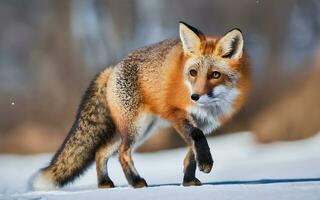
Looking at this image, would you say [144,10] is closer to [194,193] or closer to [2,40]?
[2,40]

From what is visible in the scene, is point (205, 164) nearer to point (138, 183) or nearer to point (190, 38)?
point (138, 183)

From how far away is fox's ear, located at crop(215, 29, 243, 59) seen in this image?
10.9 ft

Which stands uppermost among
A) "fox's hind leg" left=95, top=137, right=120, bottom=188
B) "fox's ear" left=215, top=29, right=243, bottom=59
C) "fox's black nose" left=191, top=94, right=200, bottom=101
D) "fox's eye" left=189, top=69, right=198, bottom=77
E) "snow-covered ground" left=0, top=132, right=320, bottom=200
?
"fox's ear" left=215, top=29, right=243, bottom=59

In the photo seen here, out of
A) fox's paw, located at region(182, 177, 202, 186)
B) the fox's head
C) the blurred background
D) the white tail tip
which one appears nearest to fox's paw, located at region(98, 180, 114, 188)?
the white tail tip

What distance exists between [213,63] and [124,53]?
116cm

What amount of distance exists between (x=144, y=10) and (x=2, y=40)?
1163mm

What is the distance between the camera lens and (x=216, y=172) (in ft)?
13.0

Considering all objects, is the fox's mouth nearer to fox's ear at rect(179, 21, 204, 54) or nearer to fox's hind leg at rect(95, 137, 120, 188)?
fox's ear at rect(179, 21, 204, 54)

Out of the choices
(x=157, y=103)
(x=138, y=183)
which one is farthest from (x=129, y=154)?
(x=157, y=103)

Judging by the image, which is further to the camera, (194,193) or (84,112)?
(84,112)

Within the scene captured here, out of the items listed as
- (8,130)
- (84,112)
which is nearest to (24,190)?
(84,112)

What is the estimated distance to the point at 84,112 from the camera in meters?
3.72

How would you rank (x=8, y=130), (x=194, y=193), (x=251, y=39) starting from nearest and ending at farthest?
(x=194, y=193) < (x=251, y=39) < (x=8, y=130)

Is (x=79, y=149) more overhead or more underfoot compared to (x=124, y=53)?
more underfoot
